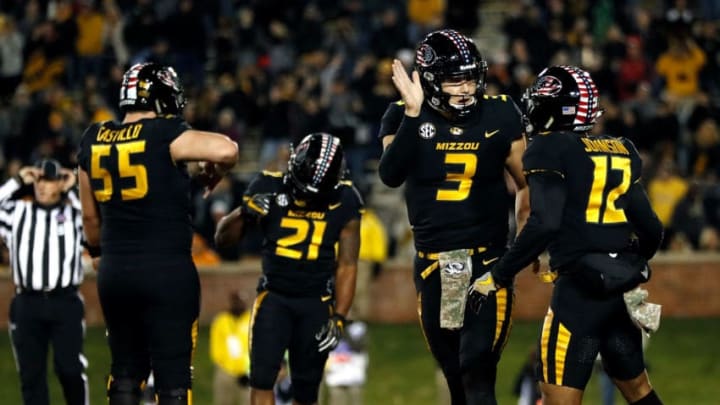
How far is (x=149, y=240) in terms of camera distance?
8211mm

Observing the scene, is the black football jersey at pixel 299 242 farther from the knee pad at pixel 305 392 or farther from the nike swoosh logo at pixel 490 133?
the nike swoosh logo at pixel 490 133

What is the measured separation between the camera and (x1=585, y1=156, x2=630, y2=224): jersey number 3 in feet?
26.0

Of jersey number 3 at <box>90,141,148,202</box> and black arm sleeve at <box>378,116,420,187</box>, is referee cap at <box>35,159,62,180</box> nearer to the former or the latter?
jersey number 3 at <box>90,141,148,202</box>

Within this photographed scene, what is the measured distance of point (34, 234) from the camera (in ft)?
37.9

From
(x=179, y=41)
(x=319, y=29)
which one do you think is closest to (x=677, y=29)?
(x=319, y=29)

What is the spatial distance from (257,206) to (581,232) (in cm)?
235

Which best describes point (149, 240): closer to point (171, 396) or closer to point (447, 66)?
point (171, 396)

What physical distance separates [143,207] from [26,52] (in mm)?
15474

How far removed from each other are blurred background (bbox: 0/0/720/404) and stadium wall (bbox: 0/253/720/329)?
21 mm

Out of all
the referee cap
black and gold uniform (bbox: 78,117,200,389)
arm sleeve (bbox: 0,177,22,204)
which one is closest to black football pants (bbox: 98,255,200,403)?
black and gold uniform (bbox: 78,117,200,389)

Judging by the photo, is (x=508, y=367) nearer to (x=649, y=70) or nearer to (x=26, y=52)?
(x=649, y=70)

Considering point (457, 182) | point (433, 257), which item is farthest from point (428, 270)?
point (457, 182)

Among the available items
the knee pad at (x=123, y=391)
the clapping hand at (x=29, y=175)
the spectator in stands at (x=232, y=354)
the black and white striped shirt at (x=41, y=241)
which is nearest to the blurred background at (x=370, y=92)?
the spectator in stands at (x=232, y=354)

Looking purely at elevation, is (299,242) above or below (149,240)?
below
